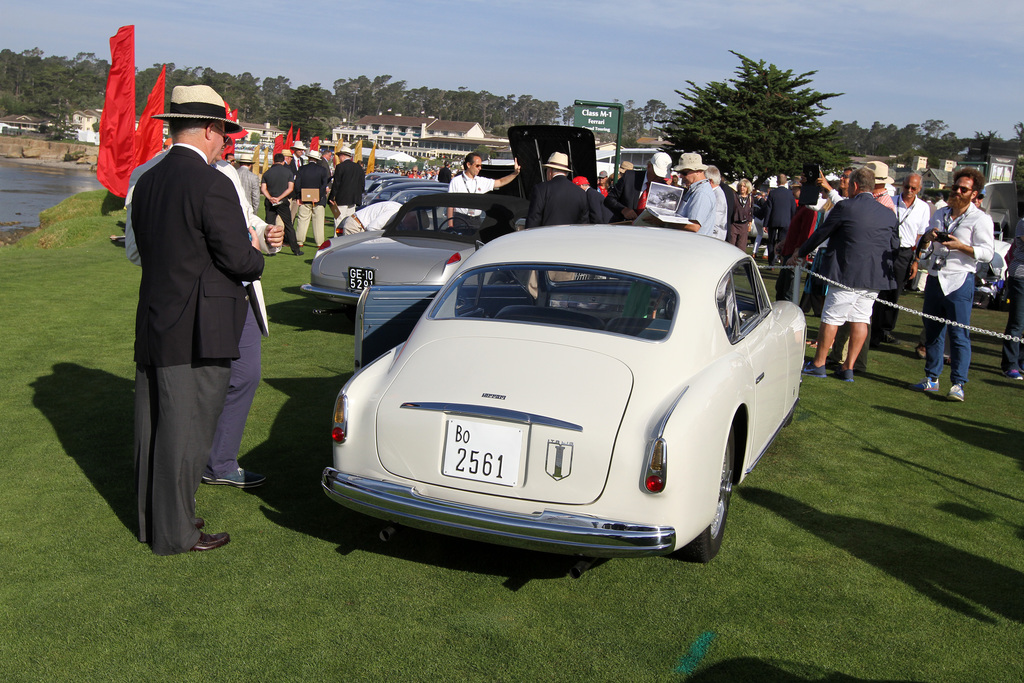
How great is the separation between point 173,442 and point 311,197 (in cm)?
1342

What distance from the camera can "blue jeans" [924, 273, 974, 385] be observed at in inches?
295

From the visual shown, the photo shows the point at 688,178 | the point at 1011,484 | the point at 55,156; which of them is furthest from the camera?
the point at 55,156

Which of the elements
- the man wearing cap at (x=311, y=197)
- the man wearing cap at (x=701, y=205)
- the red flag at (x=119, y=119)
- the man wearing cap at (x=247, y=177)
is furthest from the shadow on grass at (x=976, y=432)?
the red flag at (x=119, y=119)

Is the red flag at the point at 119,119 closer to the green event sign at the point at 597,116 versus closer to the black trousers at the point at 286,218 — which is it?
the black trousers at the point at 286,218

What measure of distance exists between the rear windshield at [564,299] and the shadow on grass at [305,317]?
5.17m

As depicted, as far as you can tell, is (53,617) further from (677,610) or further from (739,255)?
(739,255)

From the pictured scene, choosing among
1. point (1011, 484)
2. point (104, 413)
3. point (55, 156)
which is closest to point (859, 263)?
point (1011, 484)

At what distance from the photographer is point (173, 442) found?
389 cm

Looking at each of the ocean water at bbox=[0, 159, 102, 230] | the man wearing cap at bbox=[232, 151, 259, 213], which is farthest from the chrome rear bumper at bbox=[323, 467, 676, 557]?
the ocean water at bbox=[0, 159, 102, 230]

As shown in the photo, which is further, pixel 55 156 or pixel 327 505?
pixel 55 156

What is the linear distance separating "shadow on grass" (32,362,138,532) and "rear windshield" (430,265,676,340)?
2.03 meters

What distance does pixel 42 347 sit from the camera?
7.92m

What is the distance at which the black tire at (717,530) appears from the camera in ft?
13.2

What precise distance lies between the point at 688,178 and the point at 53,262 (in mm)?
10104
